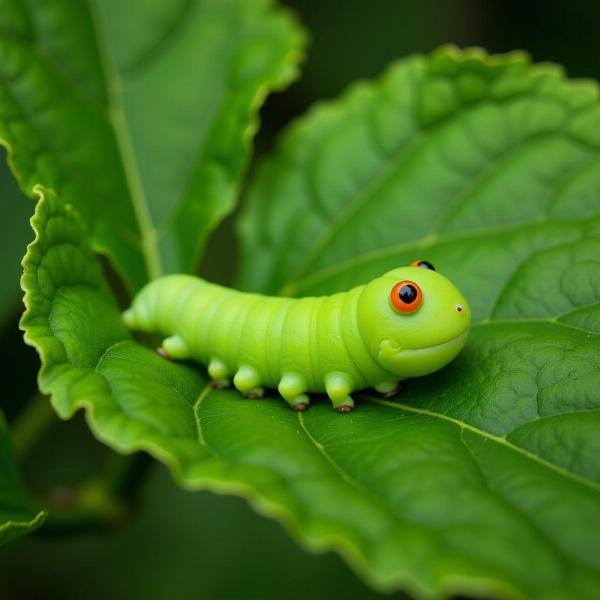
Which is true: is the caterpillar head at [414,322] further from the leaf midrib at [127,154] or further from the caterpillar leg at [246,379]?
the leaf midrib at [127,154]

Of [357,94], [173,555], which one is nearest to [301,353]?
[357,94]

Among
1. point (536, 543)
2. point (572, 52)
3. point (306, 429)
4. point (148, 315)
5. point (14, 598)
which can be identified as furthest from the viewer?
point (572, 52)

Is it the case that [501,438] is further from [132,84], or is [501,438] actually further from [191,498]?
[191,498]

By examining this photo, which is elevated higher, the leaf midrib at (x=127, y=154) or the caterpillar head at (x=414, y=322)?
the leaf midrib at (x=127, y=154)

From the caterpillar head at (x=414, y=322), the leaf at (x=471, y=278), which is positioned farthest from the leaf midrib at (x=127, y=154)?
the caterpillar head at (x=414, y=322)

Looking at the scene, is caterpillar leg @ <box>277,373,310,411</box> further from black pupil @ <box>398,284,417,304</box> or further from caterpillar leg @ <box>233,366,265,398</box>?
black pupil @ <box>398,284,417,304</box>

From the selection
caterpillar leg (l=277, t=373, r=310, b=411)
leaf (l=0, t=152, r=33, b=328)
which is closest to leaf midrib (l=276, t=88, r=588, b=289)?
caterpillar leg (l=277, t=373, r=310, b=411)

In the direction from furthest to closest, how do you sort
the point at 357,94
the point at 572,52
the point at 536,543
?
the point at 572,52, the point at 357,94, the point at 536,543
